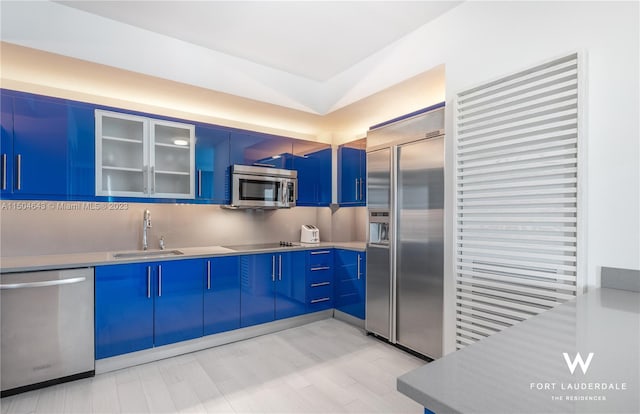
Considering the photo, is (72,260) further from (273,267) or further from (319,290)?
(319,290)

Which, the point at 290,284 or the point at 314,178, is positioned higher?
the point at 314,178

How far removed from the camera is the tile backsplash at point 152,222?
8.57ft

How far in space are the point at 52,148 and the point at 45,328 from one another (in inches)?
52.5

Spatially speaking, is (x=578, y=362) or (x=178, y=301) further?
(x=178, y=301)

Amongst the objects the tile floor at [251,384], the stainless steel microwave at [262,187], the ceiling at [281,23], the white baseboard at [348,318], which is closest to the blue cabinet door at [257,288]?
the tile floor at [251,384]

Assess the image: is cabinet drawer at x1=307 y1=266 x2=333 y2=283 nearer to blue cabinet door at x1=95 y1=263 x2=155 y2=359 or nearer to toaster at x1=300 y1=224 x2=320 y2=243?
toaster at x1=300 y1=224 x2=320 y2=243

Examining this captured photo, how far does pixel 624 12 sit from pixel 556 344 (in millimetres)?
1713

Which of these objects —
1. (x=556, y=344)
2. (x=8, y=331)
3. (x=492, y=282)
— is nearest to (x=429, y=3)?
(x=492, y=282)

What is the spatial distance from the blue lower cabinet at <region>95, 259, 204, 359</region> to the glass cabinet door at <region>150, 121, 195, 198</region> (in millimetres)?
733

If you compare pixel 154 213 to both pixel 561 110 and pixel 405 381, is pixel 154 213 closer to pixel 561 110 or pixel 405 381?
pixel 405 381

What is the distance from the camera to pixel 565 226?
1.71 m

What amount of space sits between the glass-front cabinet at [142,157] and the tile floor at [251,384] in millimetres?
1482

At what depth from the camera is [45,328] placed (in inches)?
Answer: 87.2

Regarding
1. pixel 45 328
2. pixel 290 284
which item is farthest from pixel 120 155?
pixel 290 284
